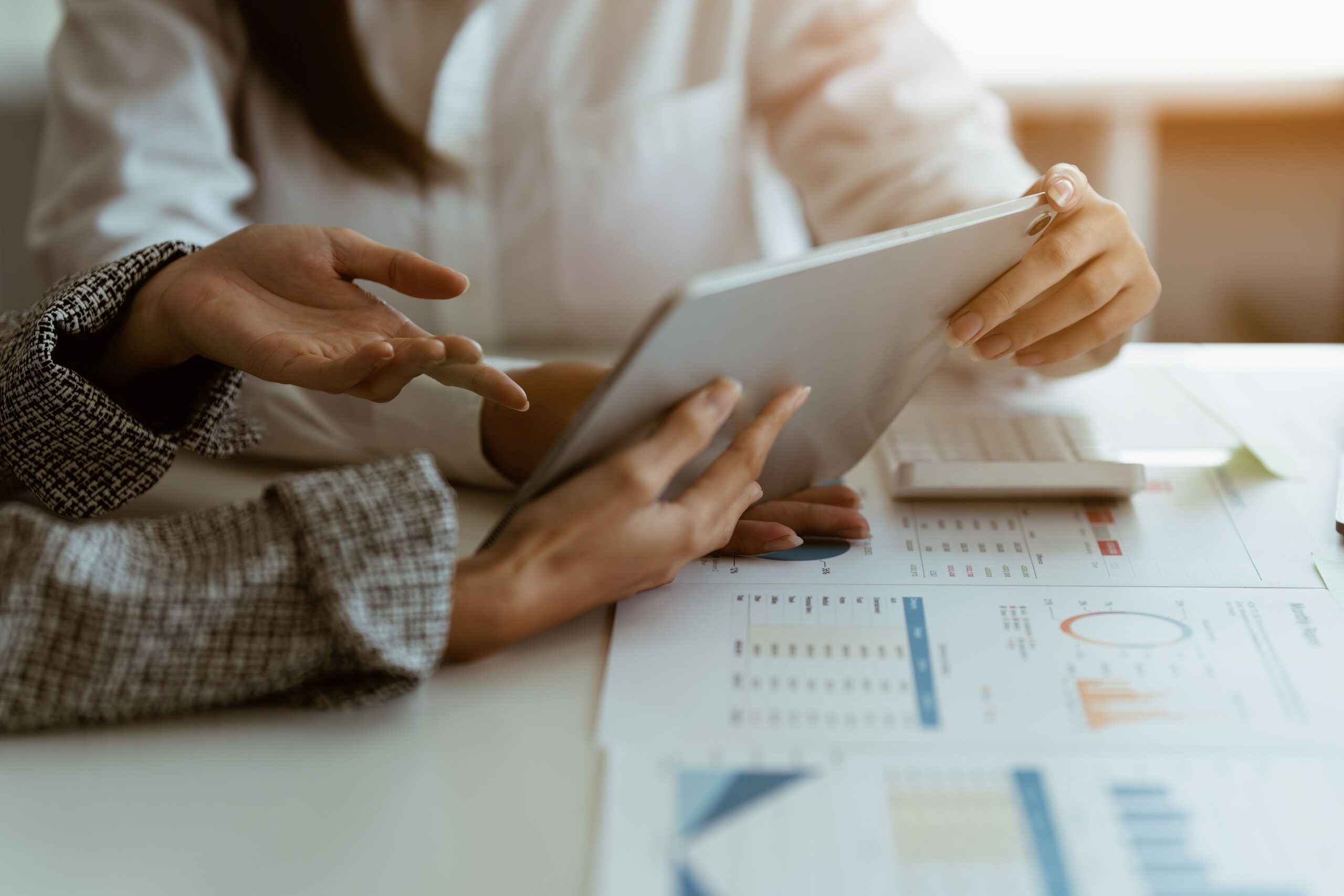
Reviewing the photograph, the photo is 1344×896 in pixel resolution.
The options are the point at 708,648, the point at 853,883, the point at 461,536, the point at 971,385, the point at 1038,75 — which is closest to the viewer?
the point at 853,883

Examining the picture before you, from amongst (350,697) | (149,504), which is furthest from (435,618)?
(149,504)

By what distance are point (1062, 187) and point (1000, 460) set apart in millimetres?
162

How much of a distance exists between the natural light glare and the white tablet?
4.26ft

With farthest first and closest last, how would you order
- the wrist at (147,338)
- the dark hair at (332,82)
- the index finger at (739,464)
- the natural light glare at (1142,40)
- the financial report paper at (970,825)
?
the natural light glare at (1142,40) → the dark hair at (332,82) → the wrist at (147,338) → the index finger at (739,464) → the financial report paper at (970,825)

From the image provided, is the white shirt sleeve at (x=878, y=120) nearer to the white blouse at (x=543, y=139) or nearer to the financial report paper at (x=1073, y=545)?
the white blouse at (x=543, y=139)

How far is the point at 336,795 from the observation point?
37cm

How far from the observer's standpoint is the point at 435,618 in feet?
1.29

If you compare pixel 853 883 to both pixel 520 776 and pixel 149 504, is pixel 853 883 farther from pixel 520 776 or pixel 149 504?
pixel 149 504

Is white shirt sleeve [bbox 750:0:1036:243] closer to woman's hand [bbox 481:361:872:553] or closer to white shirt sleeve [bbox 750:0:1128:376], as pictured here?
white shirt sleeve [bbox 750:0:1128:376]

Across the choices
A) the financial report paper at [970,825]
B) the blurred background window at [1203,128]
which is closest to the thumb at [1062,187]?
the financial report paper at [970,825]

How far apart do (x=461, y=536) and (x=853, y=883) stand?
1.01ft

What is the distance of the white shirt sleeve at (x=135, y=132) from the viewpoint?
0.78 metres

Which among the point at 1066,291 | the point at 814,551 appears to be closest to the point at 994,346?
the point at 1066,291

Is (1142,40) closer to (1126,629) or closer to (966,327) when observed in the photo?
(966,327)
